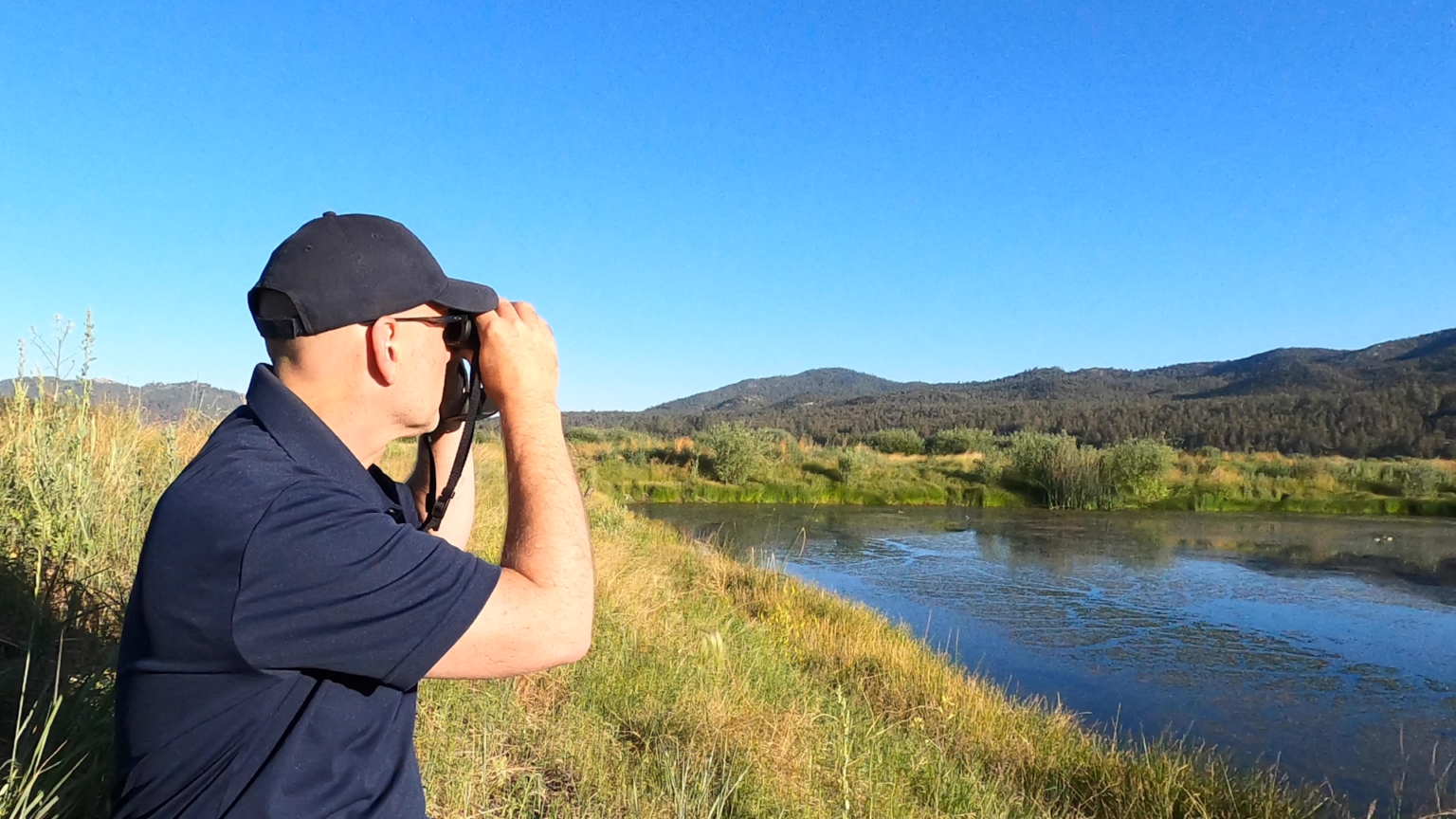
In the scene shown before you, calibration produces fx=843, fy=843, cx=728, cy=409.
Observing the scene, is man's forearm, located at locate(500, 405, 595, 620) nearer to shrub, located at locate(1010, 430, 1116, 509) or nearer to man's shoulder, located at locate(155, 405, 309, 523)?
man's shoulder, located at locate(155, 405, 309, 523)

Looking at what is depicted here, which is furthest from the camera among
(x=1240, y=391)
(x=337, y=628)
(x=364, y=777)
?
(x=1240, y=391)

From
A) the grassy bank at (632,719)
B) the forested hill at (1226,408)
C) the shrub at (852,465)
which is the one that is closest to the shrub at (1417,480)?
the shrub at (852,465)

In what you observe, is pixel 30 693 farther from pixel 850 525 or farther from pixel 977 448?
pixel 977 448

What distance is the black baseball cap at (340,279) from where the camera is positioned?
1.26 meters

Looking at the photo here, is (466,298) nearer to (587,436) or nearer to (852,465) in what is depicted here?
(852,465)

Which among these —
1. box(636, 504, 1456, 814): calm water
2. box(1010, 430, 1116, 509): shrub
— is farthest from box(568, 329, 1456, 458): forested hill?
box(636, 504, 1456, 814): calm water

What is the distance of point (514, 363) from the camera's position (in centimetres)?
140

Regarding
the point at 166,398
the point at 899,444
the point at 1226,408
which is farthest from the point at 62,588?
the point at 1226,408

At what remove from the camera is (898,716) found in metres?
5.57

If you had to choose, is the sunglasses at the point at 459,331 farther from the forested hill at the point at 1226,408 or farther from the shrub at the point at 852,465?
the forested hill at the point at 1226,408

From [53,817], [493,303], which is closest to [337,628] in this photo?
[493,303]

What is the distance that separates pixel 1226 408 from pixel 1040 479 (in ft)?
145

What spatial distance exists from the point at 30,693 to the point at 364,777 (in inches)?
60.6

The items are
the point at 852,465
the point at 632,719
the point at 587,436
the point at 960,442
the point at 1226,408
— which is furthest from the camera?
the point at 1226,408
